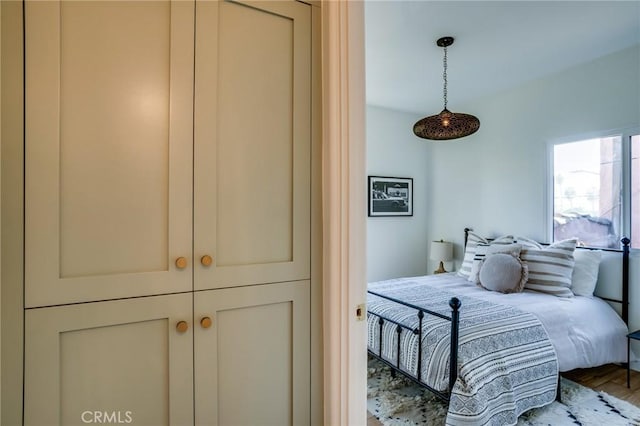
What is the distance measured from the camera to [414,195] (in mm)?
4516

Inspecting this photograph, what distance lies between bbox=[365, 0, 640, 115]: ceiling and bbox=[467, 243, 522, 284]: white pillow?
1.68 metres

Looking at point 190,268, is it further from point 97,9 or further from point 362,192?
point 97,9

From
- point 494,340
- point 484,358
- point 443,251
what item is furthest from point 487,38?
point 443,251

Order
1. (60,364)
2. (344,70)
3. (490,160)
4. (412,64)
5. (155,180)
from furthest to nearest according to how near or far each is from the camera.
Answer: (490,160)
(412,64)
(344,70)
(155,180)
(60,364)

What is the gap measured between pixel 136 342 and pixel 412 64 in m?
3.02

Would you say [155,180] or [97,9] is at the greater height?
[97,9]

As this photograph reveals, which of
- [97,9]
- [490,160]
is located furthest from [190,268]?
[490,160]

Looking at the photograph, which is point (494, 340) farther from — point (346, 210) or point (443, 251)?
point (443, 251)

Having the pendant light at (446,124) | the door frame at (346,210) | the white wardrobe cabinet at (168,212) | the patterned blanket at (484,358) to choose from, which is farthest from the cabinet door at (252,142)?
the pendant light at (446,124)

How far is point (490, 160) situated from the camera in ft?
12.7

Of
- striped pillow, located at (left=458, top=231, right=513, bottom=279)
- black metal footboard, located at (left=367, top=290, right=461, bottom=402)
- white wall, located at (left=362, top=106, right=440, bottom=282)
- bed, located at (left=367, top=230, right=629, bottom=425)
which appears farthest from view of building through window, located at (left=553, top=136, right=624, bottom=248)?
black metal footboard, located at (left=367, top=290, right=461, bottom=402)

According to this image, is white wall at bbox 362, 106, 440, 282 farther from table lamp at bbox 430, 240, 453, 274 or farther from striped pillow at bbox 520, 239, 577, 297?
striped pillow at bbox 520, 239, 577, 297

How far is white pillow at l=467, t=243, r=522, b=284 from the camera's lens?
309 centimetres

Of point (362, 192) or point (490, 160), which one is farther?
point (490, 160)
